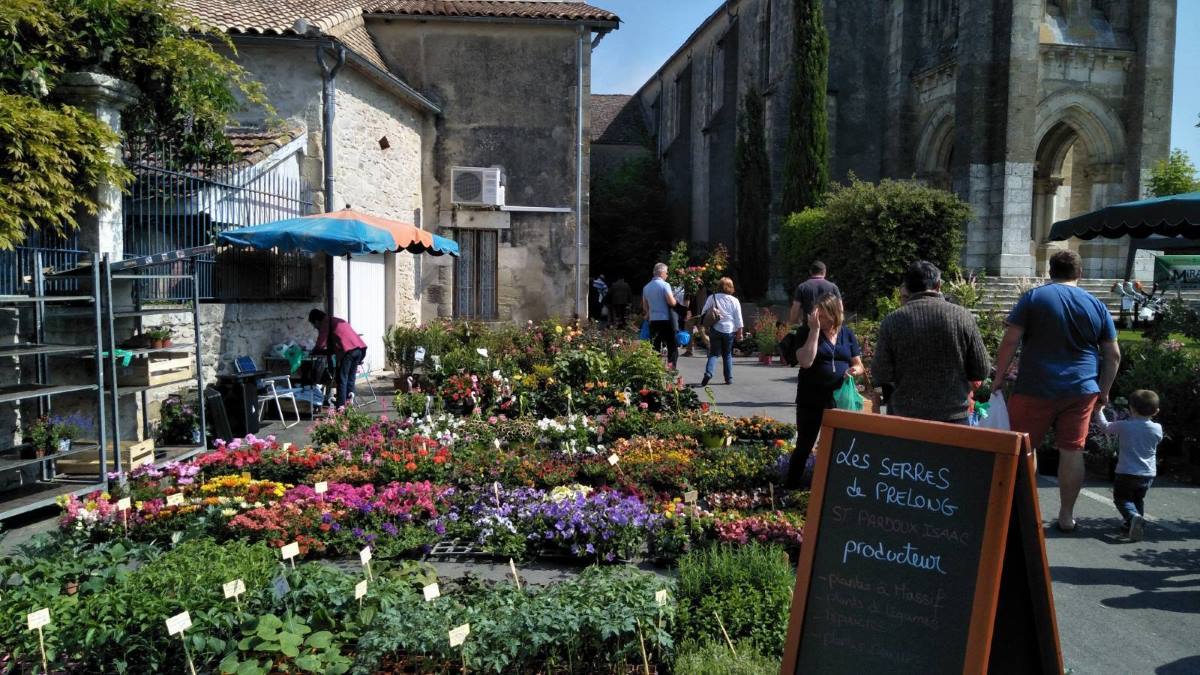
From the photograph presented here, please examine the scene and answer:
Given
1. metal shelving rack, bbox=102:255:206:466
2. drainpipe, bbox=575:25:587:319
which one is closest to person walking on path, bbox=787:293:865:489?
metal shelving rack, bbox=102:255:206:466

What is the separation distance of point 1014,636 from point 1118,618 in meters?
2.36

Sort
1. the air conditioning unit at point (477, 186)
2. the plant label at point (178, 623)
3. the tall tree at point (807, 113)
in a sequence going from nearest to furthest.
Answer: the plant label at point (178, 623) → the air conditioning unit at point (477, 186) → the tall tree at point (807, 113)

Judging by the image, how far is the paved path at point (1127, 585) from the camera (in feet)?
13.1

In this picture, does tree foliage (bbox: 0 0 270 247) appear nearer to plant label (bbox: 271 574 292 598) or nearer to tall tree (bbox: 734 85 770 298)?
plant label (bbox: 271 574 292 598)

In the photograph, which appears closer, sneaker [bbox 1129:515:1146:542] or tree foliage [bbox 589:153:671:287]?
sneaker [bbox 1129:515:1146:542]

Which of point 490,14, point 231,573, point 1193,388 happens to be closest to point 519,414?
point 231,573

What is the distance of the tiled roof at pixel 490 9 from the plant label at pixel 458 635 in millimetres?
14861

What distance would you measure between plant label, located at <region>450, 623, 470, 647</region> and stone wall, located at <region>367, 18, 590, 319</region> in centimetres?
1406

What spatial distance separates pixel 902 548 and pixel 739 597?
4.22ft

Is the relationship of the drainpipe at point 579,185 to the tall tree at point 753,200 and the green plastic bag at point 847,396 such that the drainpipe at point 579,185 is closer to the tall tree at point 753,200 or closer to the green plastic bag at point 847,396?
the tall tree at point 753,200

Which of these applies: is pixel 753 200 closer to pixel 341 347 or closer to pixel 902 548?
pixel 341 347

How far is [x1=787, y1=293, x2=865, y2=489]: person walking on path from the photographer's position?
6.05m

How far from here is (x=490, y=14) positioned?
53.4 ft

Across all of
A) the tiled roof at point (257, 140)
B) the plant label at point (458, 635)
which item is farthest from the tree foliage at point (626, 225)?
the plant label at point (458, 635)
